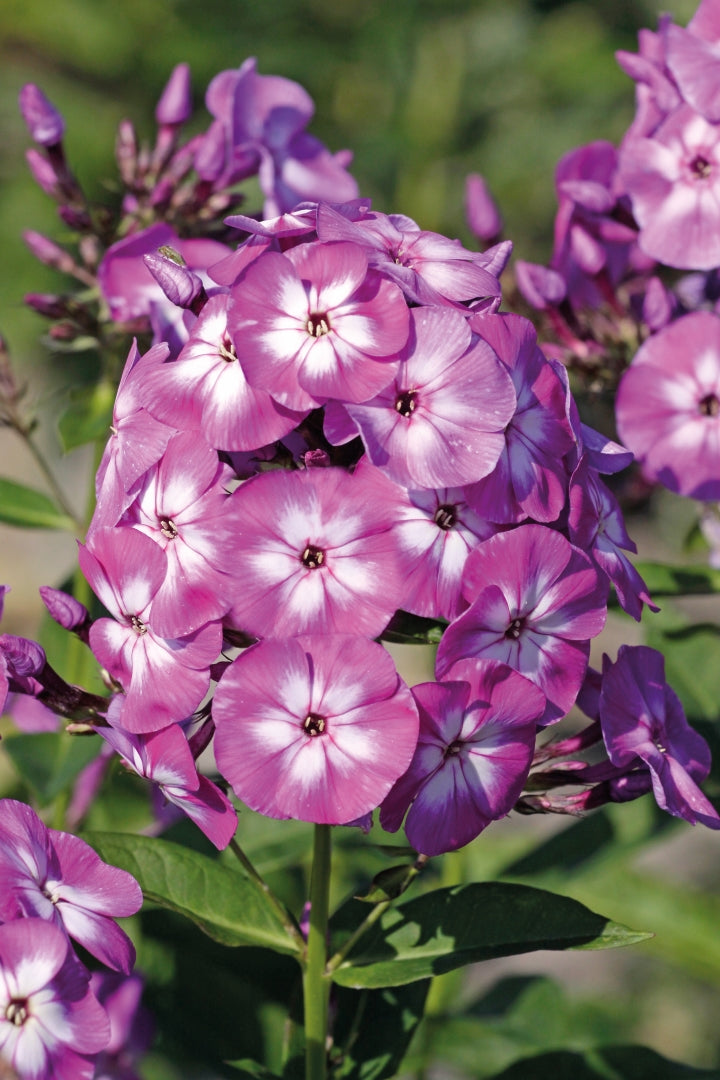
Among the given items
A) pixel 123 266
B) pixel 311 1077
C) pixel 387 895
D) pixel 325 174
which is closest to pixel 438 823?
pixel 387 895

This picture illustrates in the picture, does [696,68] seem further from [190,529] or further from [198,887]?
[198,887]

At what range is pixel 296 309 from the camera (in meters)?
1.11

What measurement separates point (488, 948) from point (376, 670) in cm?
36

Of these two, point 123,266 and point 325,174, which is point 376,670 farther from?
point 325,174

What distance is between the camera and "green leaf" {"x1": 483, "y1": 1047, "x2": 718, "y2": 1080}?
1667mm

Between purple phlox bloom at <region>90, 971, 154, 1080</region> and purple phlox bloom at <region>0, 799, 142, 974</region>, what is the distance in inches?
20.3

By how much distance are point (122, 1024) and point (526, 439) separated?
3.29 ft

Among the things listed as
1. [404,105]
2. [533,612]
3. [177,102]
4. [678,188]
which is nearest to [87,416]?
[177,102]

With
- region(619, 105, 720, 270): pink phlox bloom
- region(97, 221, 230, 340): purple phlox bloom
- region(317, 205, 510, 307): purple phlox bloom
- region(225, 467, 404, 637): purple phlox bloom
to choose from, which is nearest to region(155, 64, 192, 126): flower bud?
region(97, 221, 230, 340): purple phlox bloom

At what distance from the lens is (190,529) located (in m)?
1.08

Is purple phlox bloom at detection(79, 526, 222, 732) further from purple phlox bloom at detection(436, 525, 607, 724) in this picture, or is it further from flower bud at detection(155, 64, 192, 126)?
flower bud at detection(155, 64, 192, 126)

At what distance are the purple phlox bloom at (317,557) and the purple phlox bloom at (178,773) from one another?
5.2 inches

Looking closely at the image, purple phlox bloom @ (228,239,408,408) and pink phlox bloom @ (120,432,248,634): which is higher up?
purple phlox bloom @ (228,239,408,408)

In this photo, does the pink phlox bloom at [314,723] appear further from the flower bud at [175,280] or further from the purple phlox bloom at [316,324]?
the flower bud at [175,280]
